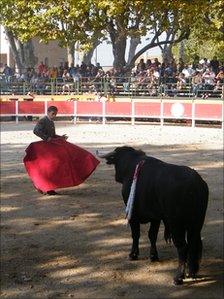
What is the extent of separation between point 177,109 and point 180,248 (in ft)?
59.1

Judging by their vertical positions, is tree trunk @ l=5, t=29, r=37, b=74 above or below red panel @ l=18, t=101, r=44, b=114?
above

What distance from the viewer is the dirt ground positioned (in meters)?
5.92

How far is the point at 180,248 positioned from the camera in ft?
19.0

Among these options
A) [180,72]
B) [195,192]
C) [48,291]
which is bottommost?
[48,291]

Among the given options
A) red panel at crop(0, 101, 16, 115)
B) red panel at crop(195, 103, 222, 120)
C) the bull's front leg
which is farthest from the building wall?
the bull's front leg

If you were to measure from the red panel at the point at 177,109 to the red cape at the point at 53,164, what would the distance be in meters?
13.4

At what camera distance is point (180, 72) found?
2631 centimetres

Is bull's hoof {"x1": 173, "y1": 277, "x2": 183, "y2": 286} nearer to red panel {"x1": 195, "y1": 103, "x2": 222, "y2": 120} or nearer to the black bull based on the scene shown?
the black bull

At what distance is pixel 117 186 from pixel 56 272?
15.5 ft

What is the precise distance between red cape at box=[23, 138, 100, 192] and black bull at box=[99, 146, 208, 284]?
12.6ft

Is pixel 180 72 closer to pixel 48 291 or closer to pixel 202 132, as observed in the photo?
pixel 202 132

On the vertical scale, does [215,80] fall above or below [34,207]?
above

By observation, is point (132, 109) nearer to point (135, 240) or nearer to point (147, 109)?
point (147, 109)

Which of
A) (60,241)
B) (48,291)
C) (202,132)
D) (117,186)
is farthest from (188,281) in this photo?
(202,132)
